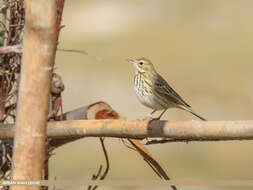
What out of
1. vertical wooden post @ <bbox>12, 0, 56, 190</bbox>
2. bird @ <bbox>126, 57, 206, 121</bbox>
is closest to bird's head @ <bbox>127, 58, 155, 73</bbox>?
bird @ <bbox>126, 57, 206, 121</bbox>

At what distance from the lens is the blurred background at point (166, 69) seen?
12.2m

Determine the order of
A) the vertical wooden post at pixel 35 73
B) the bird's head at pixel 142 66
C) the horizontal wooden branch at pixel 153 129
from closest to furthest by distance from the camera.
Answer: the vertical wooden post at pixel 35 73 → the horizontal wooden branch at pixel 153 129 → the bird's head at pixel 142 66

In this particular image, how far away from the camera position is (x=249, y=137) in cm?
243

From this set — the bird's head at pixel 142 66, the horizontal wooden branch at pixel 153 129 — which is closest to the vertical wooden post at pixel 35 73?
the horizontal wooden branch at pixel 153 129

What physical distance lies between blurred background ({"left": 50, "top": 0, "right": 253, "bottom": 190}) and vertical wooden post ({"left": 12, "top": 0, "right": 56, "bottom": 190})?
324 inches

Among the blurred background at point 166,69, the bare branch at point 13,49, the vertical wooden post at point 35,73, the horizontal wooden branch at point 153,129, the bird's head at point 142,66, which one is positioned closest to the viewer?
the vertical wooden post at point 35,73

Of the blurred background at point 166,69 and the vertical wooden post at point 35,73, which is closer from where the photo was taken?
the vertical wooden post at point 35,73

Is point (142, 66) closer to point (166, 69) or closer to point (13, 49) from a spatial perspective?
point (13, 49)

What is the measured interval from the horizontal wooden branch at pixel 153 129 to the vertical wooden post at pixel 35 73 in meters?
0.47

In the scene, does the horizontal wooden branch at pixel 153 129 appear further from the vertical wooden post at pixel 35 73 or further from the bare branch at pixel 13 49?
the vertical wooden post at pixel 35 73

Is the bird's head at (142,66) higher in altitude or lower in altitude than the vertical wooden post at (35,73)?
higher

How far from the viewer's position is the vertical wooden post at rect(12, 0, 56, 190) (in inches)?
85.4

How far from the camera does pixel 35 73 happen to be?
217cm

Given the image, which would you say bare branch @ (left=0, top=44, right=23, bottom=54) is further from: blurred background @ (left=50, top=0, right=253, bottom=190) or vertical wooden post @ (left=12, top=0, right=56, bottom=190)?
blurred background @ (left=50, top=0, right=253, bottom=190)
